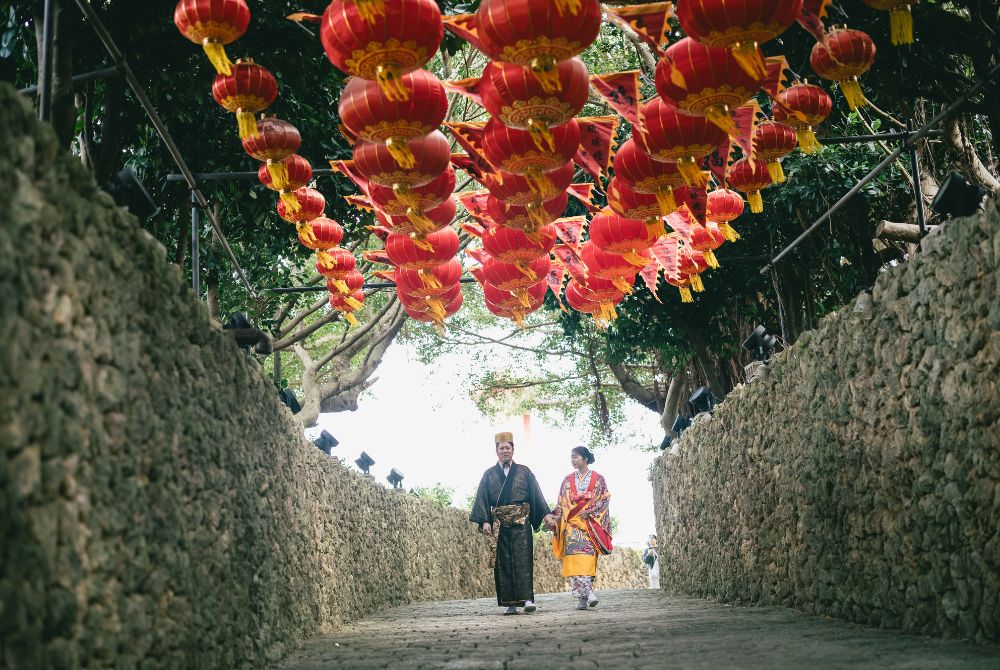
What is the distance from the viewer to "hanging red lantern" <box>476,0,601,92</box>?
464 cm

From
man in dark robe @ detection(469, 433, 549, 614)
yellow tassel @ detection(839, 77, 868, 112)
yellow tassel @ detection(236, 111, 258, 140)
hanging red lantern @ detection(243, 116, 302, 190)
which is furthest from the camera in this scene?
man in dark robe @ detection(469, 433, 549, 614)

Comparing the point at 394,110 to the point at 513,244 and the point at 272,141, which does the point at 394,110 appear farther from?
the point at 513,244

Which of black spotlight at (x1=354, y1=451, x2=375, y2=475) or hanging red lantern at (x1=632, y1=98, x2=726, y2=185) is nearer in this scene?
hanging red lantern at (x1=632, y1=98, x2=726, y2=185)

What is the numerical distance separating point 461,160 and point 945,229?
3.34m

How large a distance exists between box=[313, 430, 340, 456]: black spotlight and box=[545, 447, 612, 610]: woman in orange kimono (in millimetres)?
2672

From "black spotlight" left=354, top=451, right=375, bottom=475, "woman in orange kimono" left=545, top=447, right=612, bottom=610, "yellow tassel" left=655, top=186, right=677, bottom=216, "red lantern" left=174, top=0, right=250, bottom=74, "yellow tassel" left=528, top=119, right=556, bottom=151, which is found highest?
"red lantern" left=174, top=0, right=250, bottom=74

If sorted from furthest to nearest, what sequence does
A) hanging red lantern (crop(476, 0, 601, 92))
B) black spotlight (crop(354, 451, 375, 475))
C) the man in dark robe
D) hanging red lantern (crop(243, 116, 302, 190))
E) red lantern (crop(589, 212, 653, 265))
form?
black spotlight (crop(354, 451, 375, 475)), the man in dark robe, red lantern (crop(589, 212, 653, 265)), hanging red lantern (crop(243, 116, 302, 190)), hanging red lantern (crop(476, 0, 601, 92))

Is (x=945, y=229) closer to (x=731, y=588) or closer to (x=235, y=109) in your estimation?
(x=235, y=109)

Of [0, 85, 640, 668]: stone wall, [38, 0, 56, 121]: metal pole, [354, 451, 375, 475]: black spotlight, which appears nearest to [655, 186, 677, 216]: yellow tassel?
[0, 85, 640, 668]: stone wall

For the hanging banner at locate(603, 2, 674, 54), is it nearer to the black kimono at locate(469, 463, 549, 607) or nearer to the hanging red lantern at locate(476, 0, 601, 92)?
the hanging red lantern at locate(476, 0, 601, 92)

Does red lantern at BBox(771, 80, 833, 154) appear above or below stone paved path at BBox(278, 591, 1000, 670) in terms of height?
above

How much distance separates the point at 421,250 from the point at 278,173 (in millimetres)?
1299

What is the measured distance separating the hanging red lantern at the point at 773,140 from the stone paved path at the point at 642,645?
3.29 m

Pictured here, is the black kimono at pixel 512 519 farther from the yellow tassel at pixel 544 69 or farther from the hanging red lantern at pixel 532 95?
the yellow tassel at pixel 544 69
